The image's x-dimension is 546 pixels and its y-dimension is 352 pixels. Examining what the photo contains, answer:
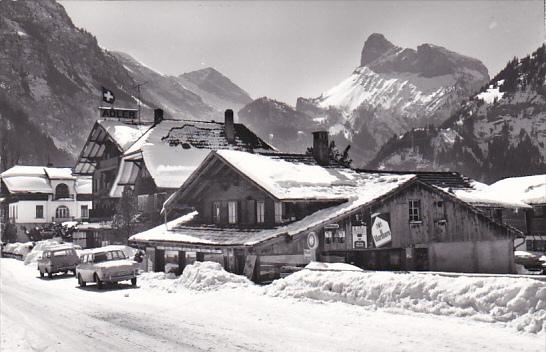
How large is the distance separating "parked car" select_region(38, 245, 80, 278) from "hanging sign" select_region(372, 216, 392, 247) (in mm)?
17682

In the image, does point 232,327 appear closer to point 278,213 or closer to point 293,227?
point 293,227

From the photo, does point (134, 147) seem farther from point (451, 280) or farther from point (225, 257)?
point (451, 280)

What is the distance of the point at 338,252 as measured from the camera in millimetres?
25234

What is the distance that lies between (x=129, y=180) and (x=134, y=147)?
18.1 feet

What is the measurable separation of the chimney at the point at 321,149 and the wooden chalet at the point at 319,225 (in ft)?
5.38

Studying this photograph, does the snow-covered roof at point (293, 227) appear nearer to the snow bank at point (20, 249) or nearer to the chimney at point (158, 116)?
the chimney at point (158, 116)

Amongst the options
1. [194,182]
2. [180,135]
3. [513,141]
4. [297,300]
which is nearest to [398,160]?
[513,141]

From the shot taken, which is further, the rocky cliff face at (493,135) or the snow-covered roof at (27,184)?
the rocky cliff face at (493,135)

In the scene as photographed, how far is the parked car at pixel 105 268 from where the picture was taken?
2356 cm

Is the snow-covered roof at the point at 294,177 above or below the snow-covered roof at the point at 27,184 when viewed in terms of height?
below

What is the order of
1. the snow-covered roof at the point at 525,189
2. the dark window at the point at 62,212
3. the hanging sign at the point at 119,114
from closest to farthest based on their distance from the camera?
the snow-covered roof at the point at 525,189, the hanging sign at the point at 119,114, the dark window at the point at 62,212

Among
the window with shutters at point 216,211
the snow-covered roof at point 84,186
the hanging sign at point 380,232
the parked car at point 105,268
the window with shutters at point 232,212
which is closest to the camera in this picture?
the parked car at point 105,268

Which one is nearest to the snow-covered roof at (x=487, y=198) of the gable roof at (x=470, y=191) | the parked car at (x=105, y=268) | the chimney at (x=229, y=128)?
the gable roof at (x=470, y=191)

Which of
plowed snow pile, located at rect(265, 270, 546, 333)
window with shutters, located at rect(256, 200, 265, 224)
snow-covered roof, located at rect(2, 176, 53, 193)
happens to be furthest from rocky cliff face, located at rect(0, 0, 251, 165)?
plowed snow pile, located at rect(265, 270, 546, 333)
